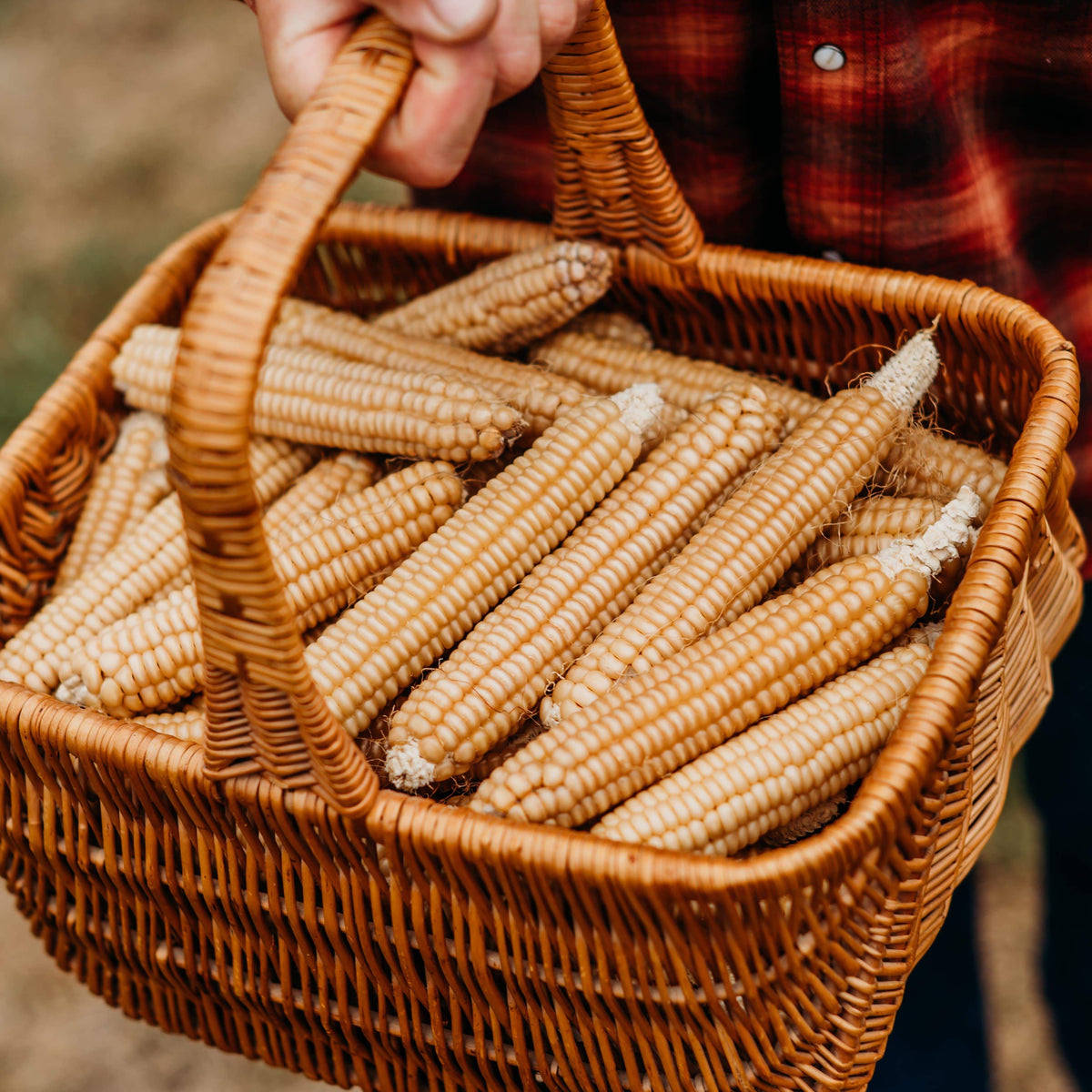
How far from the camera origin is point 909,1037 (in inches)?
65.0

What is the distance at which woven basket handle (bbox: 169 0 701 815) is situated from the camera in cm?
91

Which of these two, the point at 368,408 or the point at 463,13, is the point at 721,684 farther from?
the point at 463,13

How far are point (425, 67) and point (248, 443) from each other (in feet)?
1.63

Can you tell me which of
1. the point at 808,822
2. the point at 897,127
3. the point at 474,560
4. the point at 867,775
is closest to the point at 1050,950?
the point at 808,822

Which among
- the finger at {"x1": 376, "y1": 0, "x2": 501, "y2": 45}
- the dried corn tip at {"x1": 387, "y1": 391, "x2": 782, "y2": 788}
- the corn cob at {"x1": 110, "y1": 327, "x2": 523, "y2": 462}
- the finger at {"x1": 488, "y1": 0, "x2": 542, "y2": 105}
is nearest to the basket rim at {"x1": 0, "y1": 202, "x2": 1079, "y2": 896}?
the dried corn tip at {"x1": 387, "y1": 391, "x2": 782, "y2": 788}

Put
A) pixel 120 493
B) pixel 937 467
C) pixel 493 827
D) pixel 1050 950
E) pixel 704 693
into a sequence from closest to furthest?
pixel 493 827 < pixel 704 693 < pixel 937 467 < pixel 120 493 < pixel 1050 950

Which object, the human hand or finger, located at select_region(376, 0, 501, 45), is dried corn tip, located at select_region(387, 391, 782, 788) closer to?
the human hand

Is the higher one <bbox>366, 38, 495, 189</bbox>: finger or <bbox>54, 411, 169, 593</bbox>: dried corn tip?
<bbox>366, 38, 495, 189</bbox>: finger

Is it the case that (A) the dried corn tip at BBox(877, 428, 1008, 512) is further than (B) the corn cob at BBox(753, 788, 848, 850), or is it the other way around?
(A) the dried corn tip at BBox(877, 428, 1008, 512)

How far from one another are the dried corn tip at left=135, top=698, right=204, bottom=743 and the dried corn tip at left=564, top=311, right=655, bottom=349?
98 cm

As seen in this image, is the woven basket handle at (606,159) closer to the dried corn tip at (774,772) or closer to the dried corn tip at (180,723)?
the dried corn tip at (774,772)

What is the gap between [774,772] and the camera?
1260 millimetres

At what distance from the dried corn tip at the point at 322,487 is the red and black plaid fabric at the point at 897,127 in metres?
0.76

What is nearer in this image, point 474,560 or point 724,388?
point 474,560
